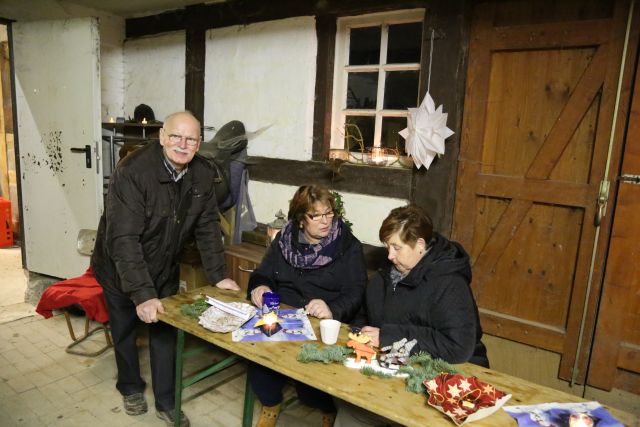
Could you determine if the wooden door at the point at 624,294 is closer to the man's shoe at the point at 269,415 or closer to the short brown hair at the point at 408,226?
the short brown hair at the point at 408,226

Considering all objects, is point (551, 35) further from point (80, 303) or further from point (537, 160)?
point (80, 303)

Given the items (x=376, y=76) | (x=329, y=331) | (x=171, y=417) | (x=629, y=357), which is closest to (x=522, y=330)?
(x=629, y=357)

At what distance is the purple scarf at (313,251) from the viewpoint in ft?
8.54

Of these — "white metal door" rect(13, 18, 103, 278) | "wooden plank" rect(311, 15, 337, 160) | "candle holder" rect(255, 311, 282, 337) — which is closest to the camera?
"candle holder" rect(255, 311, 282, 337)

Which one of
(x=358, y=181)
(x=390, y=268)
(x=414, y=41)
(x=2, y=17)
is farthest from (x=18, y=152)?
(x=390, y=268)

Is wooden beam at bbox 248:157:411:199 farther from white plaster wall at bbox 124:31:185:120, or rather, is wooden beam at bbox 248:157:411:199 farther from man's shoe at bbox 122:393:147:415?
man's shoe at bbox 122:393:147:415

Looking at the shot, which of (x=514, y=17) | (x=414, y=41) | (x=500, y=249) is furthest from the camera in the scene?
(x=414, y=41)

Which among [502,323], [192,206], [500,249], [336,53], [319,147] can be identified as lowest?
[502,323]

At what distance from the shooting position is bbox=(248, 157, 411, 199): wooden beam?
3.48m

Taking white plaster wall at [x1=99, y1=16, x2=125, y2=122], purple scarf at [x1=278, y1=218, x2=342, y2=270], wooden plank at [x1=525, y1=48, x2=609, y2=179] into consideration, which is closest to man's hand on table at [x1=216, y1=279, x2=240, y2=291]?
purple scarf at [x1=278, y1=218, x2=342, y2=270]

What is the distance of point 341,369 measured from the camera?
1759mm

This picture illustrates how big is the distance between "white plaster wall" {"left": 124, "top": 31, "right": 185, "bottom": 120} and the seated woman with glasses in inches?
113

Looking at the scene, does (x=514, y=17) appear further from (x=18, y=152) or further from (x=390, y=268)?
(x=18, y=152)

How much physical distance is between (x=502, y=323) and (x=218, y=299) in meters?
1.98
